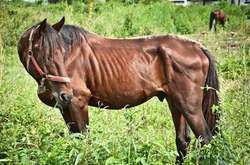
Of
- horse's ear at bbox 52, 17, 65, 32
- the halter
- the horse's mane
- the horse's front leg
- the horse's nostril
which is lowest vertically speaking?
the horse's front leg

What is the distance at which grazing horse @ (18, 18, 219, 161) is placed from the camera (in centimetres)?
474

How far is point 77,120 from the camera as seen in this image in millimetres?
4660

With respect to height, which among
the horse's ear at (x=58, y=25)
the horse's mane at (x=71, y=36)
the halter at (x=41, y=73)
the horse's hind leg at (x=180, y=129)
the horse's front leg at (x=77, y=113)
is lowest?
the horse's hind leg at (x=180, y=129)

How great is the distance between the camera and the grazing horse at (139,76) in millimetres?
4738

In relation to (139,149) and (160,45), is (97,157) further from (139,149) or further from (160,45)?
(160,45)

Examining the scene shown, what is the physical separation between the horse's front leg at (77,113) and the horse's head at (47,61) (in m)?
0.14

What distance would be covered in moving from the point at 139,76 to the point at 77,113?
810 millimetres

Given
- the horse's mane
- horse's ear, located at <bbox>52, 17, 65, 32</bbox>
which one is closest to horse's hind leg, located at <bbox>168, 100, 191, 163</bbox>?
the horse's mane

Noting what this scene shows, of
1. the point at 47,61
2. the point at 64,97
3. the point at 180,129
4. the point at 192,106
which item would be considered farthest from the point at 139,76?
the point at 47,61

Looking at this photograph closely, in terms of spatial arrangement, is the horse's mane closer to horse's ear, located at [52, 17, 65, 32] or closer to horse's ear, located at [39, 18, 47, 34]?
horse's ear, located at [52, 17, 65, 32]

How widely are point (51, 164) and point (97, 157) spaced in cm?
35

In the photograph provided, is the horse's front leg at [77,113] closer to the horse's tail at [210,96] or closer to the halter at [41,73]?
the halter at [41,73]

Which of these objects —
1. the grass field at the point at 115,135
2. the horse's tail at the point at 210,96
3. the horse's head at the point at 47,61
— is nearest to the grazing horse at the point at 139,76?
the horse's tail at the point at 210,96

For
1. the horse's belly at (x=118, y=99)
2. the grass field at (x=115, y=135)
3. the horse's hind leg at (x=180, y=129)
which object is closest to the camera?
the grass field at (x=115, y=135)
